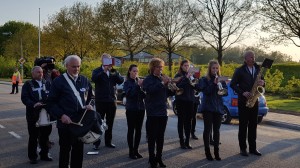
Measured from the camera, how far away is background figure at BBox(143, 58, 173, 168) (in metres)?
6.76

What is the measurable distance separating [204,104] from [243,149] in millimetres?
1325

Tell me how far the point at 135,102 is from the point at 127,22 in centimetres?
3604

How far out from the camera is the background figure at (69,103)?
5.43m

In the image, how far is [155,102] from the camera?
269 inches

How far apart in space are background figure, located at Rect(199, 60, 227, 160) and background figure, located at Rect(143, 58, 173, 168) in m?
A: 1.16

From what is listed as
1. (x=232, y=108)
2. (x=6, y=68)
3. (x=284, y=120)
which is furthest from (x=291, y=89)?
(x=6, y=68)

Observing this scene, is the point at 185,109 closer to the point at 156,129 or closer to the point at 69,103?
the point at 156,129

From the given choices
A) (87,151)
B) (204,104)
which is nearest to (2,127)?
(87,151)

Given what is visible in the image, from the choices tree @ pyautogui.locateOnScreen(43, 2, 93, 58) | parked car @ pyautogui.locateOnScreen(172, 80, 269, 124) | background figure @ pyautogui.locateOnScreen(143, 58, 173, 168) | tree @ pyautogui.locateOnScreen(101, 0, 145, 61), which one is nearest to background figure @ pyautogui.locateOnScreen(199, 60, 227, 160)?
background figure @ pyautogui.locateOnScreen(143, 58, 173, 168)

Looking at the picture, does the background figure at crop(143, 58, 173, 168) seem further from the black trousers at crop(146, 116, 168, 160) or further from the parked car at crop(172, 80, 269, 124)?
the parked car at crop(172, 80, 269, 124)

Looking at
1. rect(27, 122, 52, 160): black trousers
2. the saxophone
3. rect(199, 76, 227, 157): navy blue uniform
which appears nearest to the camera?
rect(27, 122, 52, 160): black trousers

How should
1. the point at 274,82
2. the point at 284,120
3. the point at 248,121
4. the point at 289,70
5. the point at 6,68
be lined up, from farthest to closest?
the point at 6,68 → the point at 289,70 → the point at 274,82 → the point at 284,120 → the point at 248,121

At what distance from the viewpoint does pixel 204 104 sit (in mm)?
7777

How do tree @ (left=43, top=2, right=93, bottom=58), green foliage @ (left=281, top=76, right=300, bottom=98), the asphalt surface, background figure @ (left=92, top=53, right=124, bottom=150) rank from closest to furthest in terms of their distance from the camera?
background figure @ (left=92, top=53, right=124, bottom=150)
the asphalt surface
green foliage @ (left=281, top=76, right=300, bottom=98)
tree @ (left=43, top=2, right=93, bottom=58)
